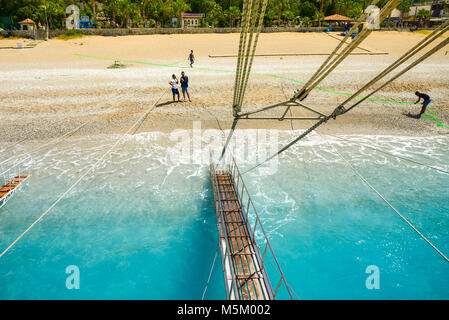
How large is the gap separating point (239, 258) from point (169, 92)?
14.3 meters

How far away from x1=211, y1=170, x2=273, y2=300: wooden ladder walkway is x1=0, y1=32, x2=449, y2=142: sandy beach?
24.2 ft

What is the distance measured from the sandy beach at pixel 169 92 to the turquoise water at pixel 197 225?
263cm

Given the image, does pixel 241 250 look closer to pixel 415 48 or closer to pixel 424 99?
pixel 415 48

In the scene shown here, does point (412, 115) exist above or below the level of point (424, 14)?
below

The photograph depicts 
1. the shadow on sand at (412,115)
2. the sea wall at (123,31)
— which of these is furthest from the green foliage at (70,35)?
the shadow on sand at (412,115)

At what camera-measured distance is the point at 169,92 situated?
18.0 metres

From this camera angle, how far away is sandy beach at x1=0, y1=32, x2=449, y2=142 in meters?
14.6

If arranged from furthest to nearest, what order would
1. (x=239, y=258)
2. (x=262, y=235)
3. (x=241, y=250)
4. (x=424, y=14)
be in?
(x=424, y=14) < (x=262, y=235) < (x=241, y=250) < (x=239, y=258)

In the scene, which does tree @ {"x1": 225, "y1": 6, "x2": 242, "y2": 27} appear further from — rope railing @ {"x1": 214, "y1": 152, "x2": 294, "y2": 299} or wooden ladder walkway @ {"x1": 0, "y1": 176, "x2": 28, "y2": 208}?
wooden ladder walkway @ {"x1": 0, "y1": 176, "x2": 28, "y2": 208}

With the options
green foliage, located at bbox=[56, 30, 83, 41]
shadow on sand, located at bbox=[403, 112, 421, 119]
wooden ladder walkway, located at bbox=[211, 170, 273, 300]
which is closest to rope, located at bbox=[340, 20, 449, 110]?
wooden ladder walkway, located at bbox=[211, 170, 273, 300]

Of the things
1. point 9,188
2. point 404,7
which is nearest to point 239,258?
point 9,188

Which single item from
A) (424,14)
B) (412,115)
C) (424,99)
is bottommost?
(412,115)
